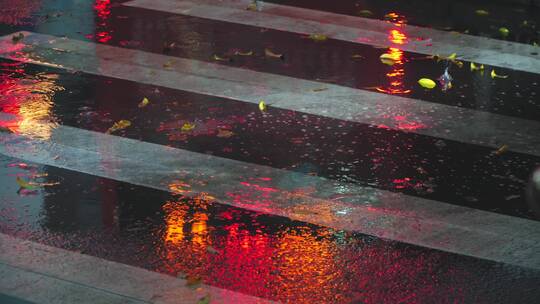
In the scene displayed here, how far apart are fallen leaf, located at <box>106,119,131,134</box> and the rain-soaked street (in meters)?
0.02

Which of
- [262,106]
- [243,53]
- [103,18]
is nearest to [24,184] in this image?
[262,106]

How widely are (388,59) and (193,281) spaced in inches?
175

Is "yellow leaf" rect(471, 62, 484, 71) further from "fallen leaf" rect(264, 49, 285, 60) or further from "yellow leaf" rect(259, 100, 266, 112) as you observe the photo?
"yellow leaf" rect(259, 100, 266, 112)

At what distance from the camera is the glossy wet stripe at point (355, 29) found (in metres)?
8.84

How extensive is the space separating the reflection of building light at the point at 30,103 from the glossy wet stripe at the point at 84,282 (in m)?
1.84

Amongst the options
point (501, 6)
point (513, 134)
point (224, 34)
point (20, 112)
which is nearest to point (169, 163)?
point (20, 112)

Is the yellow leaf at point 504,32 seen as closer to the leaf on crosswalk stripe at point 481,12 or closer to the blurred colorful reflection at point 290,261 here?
the leaf on crosswalk stripe at point 481,12

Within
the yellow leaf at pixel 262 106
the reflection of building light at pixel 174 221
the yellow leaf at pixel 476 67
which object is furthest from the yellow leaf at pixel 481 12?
the reflection of building light at pixel 174 221

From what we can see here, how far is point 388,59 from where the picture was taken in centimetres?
855

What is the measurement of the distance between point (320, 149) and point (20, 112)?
217cm

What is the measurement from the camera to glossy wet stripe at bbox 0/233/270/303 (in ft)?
14.4

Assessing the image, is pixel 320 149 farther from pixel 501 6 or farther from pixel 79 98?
pixel 501 6

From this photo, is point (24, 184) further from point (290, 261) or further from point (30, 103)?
point (290, 261)

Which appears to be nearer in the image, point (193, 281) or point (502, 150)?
point (193, 281)
